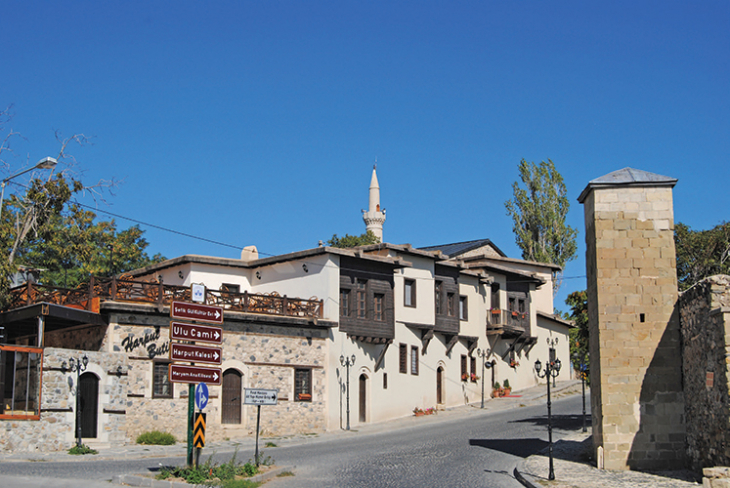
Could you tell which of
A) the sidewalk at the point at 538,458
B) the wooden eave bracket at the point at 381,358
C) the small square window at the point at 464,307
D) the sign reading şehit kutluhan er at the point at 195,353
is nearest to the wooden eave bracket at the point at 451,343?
the small square window at the point at 464,307

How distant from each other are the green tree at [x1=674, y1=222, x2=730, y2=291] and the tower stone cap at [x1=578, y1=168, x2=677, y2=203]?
21958 millimetres

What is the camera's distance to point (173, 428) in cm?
2650

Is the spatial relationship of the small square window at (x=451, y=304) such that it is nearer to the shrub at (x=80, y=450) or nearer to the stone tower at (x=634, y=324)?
the stone tower at (x=634, y=324)

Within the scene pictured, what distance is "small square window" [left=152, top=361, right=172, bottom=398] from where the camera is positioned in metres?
26.7

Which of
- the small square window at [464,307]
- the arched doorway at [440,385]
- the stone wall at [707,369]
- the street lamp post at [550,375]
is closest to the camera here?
the stone wall at [707,369]

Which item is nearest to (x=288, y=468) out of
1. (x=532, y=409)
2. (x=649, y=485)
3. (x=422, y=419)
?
(x=649, y=485)

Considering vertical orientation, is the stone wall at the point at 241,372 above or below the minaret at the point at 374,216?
below

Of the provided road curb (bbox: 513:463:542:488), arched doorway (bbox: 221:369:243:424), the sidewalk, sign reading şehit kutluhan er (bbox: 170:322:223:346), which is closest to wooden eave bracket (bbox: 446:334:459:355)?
the sidewalk

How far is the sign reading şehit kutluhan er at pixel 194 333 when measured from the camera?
17391 millimetres

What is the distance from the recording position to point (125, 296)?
1048 inches

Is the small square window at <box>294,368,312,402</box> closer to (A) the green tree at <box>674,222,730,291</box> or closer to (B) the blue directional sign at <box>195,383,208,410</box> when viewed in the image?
(B) the blue directional sign at <box>195,383,208,410</box>

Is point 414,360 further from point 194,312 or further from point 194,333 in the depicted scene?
point 194,333

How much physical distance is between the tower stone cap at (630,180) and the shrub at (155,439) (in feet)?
49.5

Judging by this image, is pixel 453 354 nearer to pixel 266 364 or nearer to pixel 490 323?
pixel 490 323
